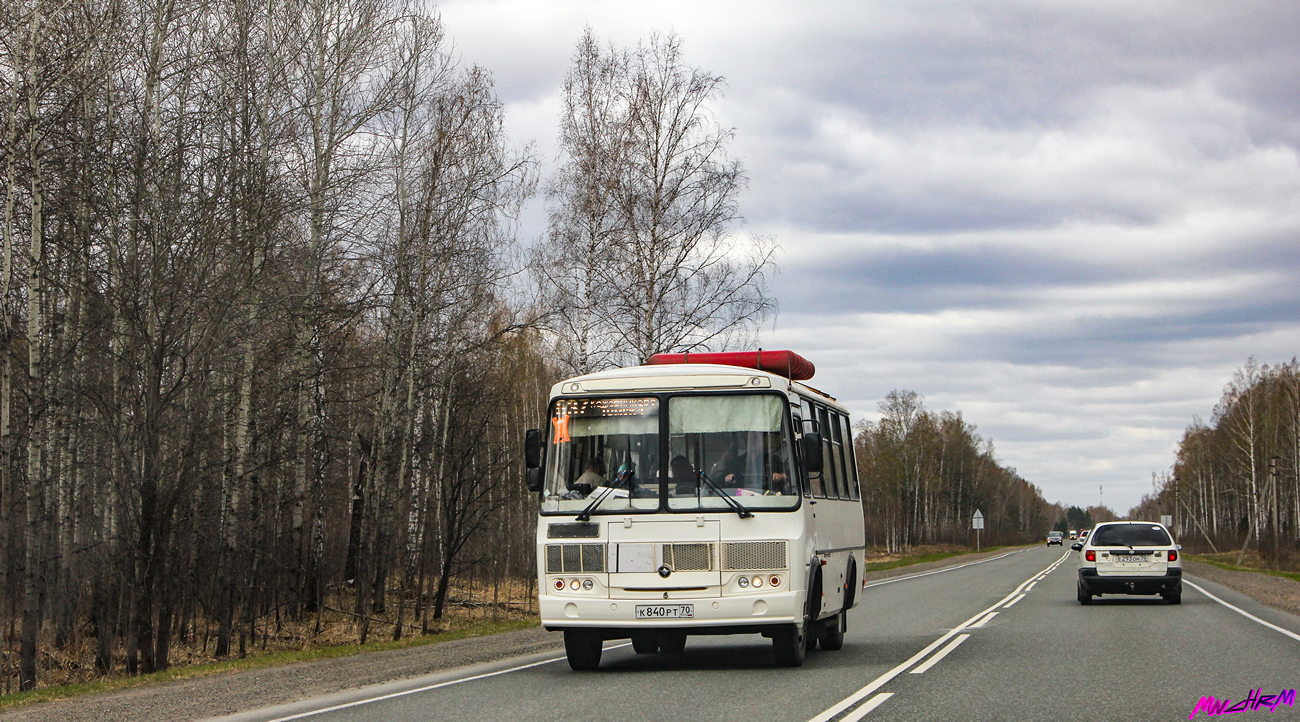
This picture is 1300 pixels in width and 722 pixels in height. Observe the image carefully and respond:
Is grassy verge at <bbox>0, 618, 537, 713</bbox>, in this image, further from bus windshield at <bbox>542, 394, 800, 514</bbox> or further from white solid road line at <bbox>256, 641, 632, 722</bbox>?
bus windshield at <bbox>542, 394, 800, 514</bbox>

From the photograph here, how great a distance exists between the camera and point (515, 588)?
39594 millimetres

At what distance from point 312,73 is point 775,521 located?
51.2 ft

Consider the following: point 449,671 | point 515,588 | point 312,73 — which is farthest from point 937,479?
point 449,671

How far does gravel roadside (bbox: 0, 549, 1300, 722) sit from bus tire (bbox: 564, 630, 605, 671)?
5.48ft

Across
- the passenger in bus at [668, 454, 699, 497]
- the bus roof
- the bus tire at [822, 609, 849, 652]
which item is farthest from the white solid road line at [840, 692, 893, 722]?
the bus tire at [822, 609, 849, 652]

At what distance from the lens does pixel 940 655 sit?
13445 mm

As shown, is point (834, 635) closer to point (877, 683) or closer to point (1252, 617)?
point (877, 683)

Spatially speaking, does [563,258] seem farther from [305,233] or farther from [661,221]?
[305,233]

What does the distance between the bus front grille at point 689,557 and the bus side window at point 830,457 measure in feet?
7.57

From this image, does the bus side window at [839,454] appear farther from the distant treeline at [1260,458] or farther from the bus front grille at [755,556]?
the distant treeline at [1260,458]

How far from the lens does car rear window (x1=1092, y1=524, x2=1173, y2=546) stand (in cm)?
2398

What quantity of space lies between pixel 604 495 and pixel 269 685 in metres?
3.91

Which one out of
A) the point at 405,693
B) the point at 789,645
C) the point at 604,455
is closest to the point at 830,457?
the point at 789,645

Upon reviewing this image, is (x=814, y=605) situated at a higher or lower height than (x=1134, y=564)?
higher
